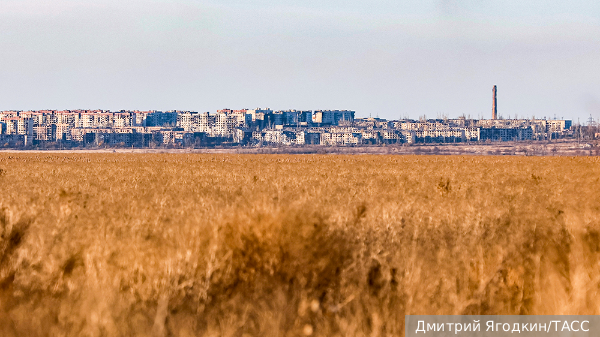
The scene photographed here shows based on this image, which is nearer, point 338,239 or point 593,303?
point 593,303

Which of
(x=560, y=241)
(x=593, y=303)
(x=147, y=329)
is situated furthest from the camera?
(x=560, y=241)

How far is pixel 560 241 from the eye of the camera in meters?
8.42

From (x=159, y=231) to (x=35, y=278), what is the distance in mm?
1378

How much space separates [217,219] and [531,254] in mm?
3430

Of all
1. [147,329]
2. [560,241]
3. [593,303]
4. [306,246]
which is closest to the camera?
[147,329]

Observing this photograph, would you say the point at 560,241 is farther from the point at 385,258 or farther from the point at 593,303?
the point at 385,258

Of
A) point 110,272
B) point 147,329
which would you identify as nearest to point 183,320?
point 147,329

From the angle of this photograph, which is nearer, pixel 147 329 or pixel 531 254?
pixel 147 329

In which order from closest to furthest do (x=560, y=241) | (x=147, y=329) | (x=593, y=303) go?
(x=147, y=329) → (x=593, y=303) → (x=560, y=241)

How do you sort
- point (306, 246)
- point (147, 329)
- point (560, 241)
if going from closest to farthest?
point (147, 329) < point (306, 246) < point (560, 241)

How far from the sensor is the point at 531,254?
7934mm

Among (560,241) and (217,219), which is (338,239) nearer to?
(217,219)

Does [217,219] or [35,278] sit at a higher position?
[217,219]

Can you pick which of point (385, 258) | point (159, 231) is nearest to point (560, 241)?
point (385, 258)
